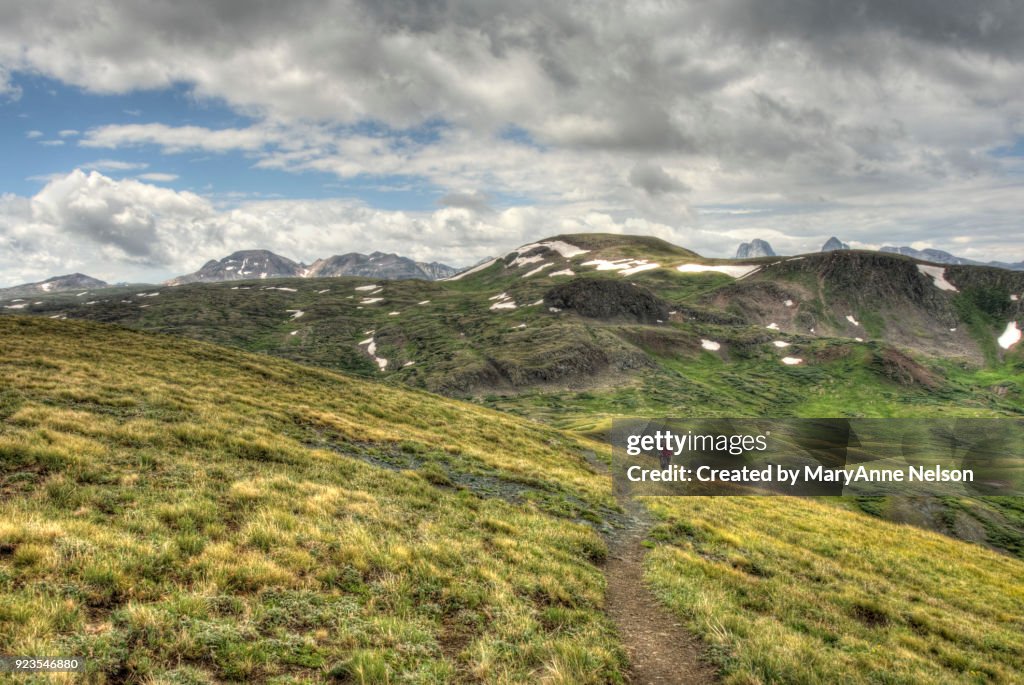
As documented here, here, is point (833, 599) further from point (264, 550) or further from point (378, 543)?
point (264, 550)

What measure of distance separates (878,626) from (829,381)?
121255 millimetres

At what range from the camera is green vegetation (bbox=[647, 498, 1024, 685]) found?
971cm

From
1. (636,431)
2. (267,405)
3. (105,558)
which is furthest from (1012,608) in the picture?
(636,431)

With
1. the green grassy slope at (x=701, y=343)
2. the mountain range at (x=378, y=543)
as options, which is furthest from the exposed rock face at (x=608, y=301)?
the mountain range at (x=378, y=543)

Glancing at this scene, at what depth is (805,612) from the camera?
12.5 meters

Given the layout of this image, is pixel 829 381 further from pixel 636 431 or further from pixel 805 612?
pixel 805 612

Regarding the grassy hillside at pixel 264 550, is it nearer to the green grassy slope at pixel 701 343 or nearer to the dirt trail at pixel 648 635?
the dirt trail at pixel 648 635

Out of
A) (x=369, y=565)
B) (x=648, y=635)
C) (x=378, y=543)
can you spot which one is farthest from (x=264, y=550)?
(x=648, y=635)

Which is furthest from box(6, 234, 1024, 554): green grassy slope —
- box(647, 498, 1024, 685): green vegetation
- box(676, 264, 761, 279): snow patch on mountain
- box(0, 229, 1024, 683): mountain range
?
box(647, 498, 1024, 685): green vegetation

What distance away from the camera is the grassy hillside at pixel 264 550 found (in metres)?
6.93

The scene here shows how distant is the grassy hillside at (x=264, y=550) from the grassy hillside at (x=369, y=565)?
47mm

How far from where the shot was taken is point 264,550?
10102 mm

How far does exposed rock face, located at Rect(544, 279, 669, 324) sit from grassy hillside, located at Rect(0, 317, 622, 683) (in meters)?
126

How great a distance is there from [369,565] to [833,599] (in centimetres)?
1369
